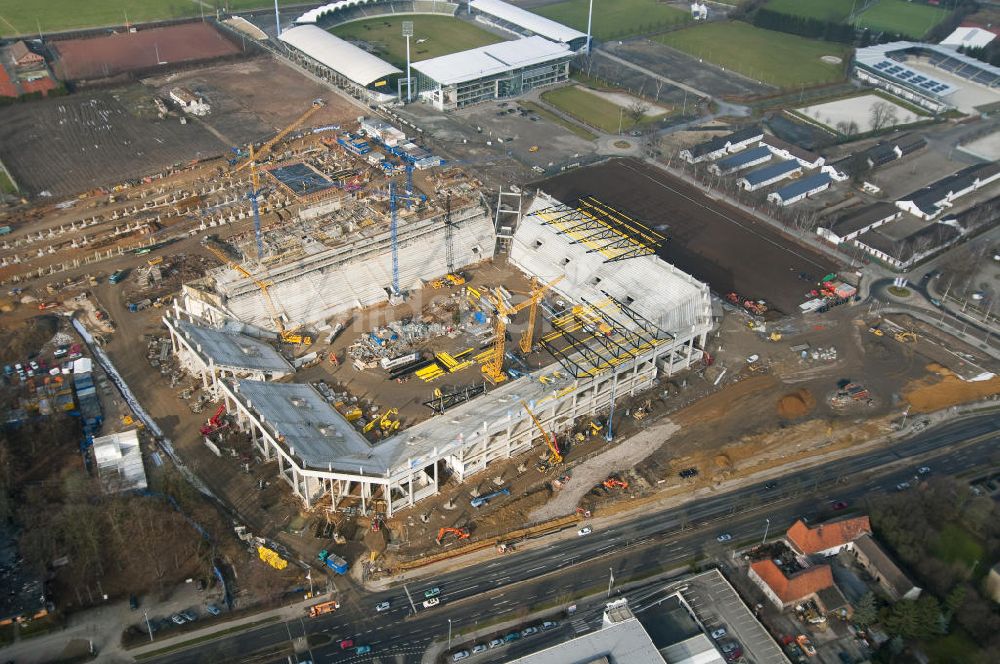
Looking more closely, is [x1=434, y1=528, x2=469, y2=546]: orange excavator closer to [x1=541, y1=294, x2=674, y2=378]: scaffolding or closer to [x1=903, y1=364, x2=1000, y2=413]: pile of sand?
[x1=541, y1=294, x2=674, y2=378]: scaffolding

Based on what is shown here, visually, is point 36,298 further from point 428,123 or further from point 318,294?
point 428,123

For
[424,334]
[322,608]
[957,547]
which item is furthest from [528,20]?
[322,608]

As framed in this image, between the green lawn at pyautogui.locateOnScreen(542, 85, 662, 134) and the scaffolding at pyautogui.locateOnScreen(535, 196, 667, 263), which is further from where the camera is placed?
the green lawn at pyautogui.locateOnScreen(542, 85, 662, 134)

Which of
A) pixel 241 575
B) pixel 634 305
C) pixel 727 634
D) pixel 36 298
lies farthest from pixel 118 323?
pixel 727 634

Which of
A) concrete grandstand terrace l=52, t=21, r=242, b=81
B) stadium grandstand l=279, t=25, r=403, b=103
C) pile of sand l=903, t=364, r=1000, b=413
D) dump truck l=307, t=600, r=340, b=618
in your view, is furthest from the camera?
concrete grandstand terrace l=52, t=21, r=242, b=81

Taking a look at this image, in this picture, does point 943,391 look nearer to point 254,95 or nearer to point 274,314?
point 274,314

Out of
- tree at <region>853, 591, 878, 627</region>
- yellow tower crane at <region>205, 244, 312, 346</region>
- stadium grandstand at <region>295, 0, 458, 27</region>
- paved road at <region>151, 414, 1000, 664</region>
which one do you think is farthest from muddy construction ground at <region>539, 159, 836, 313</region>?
stadium grandstand at <region>295, 0, 458, 27</region>
